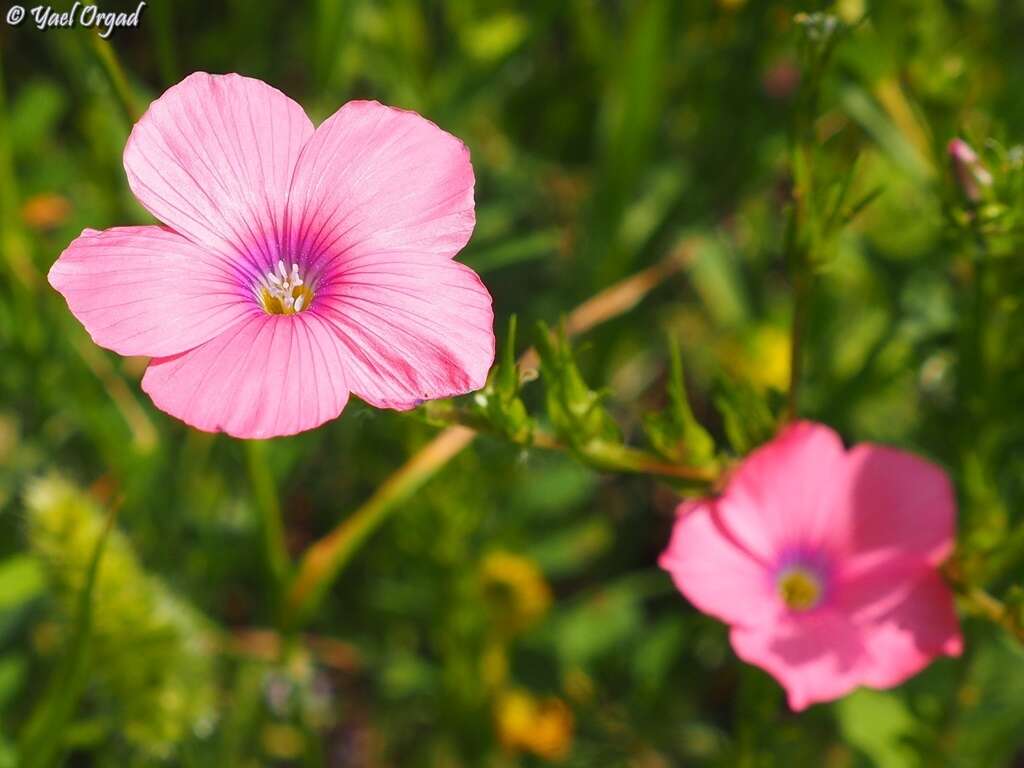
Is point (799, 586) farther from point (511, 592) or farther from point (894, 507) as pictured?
point (511, 592)

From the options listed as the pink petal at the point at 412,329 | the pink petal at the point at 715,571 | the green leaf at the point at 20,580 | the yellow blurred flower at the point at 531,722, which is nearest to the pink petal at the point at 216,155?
the pink petal at the point at 412,329

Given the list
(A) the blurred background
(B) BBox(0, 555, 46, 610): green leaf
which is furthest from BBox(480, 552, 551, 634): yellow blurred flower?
(B) BBox(0, 555, 46, 610): green leaf

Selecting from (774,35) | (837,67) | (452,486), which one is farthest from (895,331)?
(452,486)

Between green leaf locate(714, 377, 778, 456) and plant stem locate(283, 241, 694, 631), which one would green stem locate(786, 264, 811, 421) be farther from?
plant stem locate(283, 241, 694, 631)

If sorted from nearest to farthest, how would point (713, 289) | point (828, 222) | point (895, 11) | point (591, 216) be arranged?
point (828, 222)
point (895, 11)
point (591, 216)
point (713, 289)

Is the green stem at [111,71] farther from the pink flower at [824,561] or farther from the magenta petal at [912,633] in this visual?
the magenta petal at [912,633]

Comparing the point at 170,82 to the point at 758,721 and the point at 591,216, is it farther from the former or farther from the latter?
the point at 758,721
